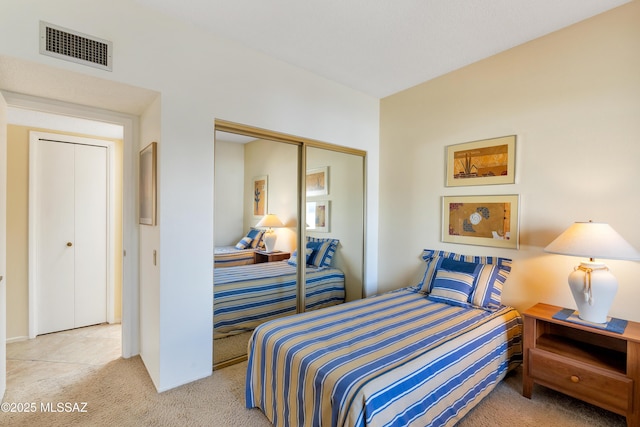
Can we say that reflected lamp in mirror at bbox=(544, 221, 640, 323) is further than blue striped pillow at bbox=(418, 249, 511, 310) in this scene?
No

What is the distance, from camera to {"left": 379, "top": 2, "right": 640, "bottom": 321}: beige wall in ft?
6.80

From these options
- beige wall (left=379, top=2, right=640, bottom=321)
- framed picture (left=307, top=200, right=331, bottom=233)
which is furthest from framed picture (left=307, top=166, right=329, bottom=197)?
beige wall (left=379, top=2, right=640, bottom=321)

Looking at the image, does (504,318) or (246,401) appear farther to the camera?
(504,318)

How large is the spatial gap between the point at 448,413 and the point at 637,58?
2.66 metres

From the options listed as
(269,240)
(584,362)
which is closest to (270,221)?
(269,240)

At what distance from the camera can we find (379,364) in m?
1.51

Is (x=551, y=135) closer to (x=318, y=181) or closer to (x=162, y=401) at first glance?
(x=318, y=181)

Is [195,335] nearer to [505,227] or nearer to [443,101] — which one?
[505,227]

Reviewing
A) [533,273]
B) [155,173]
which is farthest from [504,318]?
[155,173]

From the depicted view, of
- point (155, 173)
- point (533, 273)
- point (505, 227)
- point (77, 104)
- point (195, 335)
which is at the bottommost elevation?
point (195, 335)

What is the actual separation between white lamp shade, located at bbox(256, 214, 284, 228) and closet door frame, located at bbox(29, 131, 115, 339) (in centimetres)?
196

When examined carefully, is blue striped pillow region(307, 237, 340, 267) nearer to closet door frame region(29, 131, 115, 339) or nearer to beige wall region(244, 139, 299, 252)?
beige wall region(244, 139, 299, 252)

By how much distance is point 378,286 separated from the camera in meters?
3.72

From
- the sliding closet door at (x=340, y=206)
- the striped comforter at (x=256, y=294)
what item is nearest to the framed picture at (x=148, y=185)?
the striped comforter at (x=256, y=294)
